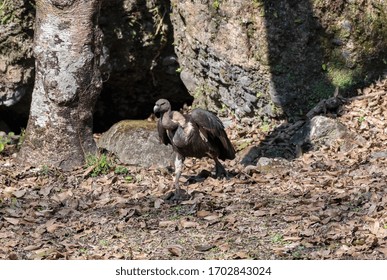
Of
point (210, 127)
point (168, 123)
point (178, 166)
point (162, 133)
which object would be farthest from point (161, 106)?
point (178, 166)

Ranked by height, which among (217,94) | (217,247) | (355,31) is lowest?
(217,247)

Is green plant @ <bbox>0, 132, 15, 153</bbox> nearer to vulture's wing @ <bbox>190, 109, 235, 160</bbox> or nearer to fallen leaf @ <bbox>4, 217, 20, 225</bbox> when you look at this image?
fallen leaf @ <bbox>4, 217, 20, 225</bbox>

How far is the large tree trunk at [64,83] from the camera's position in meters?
10.6

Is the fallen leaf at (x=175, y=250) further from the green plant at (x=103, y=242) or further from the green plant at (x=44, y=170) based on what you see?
the green plant at (x=44, y=170)

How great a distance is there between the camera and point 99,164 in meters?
10.8

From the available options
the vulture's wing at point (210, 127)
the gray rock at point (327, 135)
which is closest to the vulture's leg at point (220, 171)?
the vulture's wing at point (210, 127)

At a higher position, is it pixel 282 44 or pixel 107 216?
pixel 282 44

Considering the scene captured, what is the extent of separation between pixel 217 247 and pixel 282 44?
16.3ft

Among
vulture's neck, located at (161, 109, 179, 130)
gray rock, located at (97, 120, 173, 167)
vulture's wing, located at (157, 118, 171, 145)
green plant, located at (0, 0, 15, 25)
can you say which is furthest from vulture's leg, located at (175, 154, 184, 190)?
green plant, located at (0, 0, 15, 25)

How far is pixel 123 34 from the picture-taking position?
1341 cm

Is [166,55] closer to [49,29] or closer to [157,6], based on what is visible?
[157,6]

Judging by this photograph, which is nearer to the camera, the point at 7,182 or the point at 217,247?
the point at 217,247

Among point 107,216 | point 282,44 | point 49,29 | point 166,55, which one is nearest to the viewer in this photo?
point 107,216

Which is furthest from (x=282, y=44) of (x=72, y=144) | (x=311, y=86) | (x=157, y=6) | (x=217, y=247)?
(x=217, y=247)
